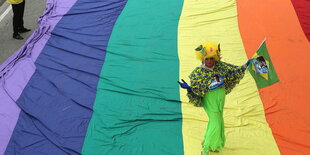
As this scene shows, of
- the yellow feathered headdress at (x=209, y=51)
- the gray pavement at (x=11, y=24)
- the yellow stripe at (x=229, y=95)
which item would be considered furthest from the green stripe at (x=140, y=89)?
the gray pavement at (x=11, y=24)

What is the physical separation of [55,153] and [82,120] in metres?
0.48

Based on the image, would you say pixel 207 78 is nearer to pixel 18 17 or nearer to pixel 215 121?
pixel 215 121

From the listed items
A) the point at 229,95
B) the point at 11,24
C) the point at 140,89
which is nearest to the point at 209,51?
the point at 229,95

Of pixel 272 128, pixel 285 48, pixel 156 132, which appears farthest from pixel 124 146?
pixel 285 48

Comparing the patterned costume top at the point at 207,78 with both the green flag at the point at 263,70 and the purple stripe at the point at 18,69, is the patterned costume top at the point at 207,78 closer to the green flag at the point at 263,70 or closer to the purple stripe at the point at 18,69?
the green flag at the point at 263,70

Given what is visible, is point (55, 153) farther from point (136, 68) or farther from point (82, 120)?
point (136, 68)

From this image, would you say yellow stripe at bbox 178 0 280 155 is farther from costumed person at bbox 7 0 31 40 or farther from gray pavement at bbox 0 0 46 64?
gray pavement at bbox 0 0 46 64

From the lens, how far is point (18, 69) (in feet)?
13.7

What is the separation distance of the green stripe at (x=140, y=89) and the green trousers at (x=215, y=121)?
46cm

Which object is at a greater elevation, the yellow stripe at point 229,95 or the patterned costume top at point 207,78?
the patterned costume top at point 207,78

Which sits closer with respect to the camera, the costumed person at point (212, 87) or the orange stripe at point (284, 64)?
the costumed person at point (212, 87)

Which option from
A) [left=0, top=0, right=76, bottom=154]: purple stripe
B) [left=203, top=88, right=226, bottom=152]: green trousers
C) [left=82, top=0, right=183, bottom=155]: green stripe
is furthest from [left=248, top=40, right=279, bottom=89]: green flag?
[left=0, top=0, right=76, bottom=154]: purple stripe

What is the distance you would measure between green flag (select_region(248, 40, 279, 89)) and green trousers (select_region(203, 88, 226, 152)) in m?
0.35

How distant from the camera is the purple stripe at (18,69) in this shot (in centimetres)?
345
